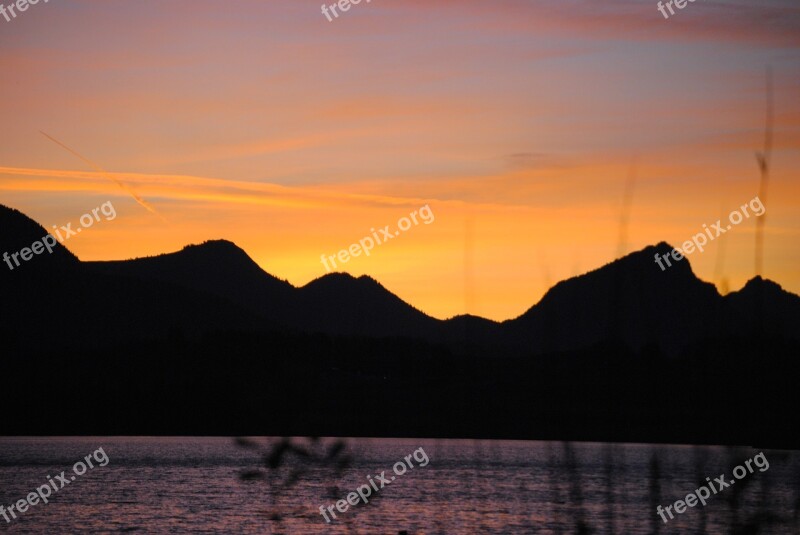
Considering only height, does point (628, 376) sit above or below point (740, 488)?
above

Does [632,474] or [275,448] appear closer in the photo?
[275,448]

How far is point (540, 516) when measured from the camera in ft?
217

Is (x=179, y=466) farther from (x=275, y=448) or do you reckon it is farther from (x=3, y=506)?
(x=275, y=448)

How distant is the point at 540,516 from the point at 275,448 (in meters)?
56.5

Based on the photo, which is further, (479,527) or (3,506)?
(3,506)

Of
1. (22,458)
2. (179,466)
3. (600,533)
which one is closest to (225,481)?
(179,466)

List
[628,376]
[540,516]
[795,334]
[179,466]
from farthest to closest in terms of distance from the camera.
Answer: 1. [179,466]
2. [540,516]
3. [795,334]
4. [628,376]

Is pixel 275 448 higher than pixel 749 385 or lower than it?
lower

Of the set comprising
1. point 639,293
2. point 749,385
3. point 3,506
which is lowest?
point 3,506

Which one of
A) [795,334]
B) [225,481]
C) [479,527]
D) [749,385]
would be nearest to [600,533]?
[479,527]

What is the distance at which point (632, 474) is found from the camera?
395 feet

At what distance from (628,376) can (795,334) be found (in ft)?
14.0

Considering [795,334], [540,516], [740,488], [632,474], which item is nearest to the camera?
[740,488]

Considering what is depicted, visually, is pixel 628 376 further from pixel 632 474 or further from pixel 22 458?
pixel 22 458
